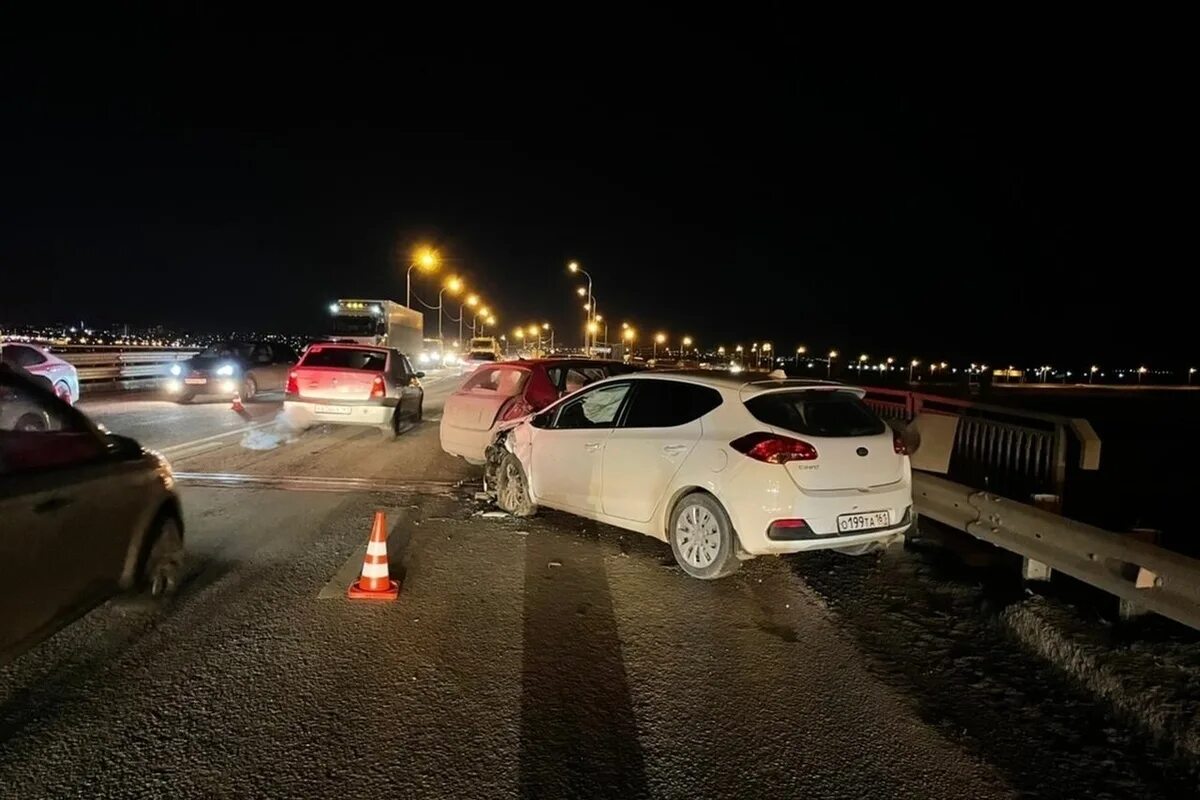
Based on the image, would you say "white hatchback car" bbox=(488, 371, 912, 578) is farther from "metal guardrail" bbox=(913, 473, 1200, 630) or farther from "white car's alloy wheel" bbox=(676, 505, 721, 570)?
"metal guardrail" bbox=(913, 473, 1200, 630)

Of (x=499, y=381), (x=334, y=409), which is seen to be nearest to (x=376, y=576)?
(x=499, y=381)

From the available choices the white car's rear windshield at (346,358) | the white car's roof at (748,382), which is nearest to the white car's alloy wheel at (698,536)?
the white car's roof at (748,382)

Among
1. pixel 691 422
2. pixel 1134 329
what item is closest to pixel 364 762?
pixel 691 422

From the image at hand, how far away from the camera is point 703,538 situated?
256 inches

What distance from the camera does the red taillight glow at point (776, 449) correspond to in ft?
19.9

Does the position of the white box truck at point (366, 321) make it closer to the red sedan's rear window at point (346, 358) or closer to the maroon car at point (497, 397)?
the red sedan's rear window at point (346, 358)

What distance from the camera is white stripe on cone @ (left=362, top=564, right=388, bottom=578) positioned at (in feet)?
19.6

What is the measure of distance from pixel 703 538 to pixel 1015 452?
5231 millimetres

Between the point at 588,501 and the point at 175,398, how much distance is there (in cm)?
1866

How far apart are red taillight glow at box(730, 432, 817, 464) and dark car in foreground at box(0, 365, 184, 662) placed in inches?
154

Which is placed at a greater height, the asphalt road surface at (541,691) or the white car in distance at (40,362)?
the white car in distance at (40,362)

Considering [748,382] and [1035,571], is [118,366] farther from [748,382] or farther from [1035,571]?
[1035,571]

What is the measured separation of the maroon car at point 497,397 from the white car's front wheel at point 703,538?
4.54 metres

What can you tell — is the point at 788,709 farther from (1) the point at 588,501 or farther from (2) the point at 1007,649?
(1) the point at 588,501
